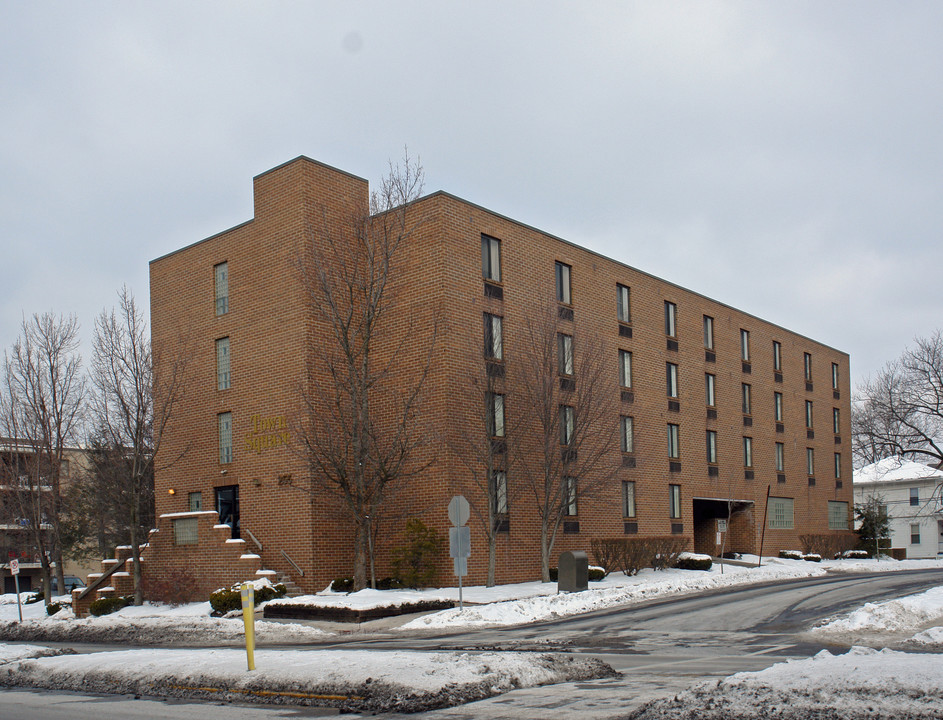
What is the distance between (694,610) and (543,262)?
50.2 ft

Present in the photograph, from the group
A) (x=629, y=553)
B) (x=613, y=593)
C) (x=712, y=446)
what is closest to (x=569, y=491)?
(x=629, y=553)

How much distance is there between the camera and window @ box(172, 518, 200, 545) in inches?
1186

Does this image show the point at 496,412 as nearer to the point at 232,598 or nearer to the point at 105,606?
the point at 232,598

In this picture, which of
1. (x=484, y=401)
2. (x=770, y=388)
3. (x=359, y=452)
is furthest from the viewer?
(x=770, y=388)

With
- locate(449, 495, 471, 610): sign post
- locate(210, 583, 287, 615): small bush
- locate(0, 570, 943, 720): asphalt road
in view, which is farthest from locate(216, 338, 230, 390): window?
locate(0, 570, 943, 720): asphalt road

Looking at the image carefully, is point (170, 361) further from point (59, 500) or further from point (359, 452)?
point (359, 452)

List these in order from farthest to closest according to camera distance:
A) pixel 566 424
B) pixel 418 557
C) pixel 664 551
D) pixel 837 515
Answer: pixel 837 515 < pixel 664 551 < pixel 566 424 < pixel 418 557

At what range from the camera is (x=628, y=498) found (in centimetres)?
3825

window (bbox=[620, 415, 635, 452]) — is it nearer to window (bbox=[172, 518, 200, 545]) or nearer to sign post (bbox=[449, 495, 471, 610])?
sign post (bbox=[449, 495, 471, 610])

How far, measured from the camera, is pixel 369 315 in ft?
93.5

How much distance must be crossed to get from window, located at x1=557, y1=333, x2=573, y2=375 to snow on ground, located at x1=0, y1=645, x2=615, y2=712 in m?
20.5

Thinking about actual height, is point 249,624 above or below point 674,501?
above

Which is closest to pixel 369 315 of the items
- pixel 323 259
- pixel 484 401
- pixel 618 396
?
pixel 323 259

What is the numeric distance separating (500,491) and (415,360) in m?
4.97
